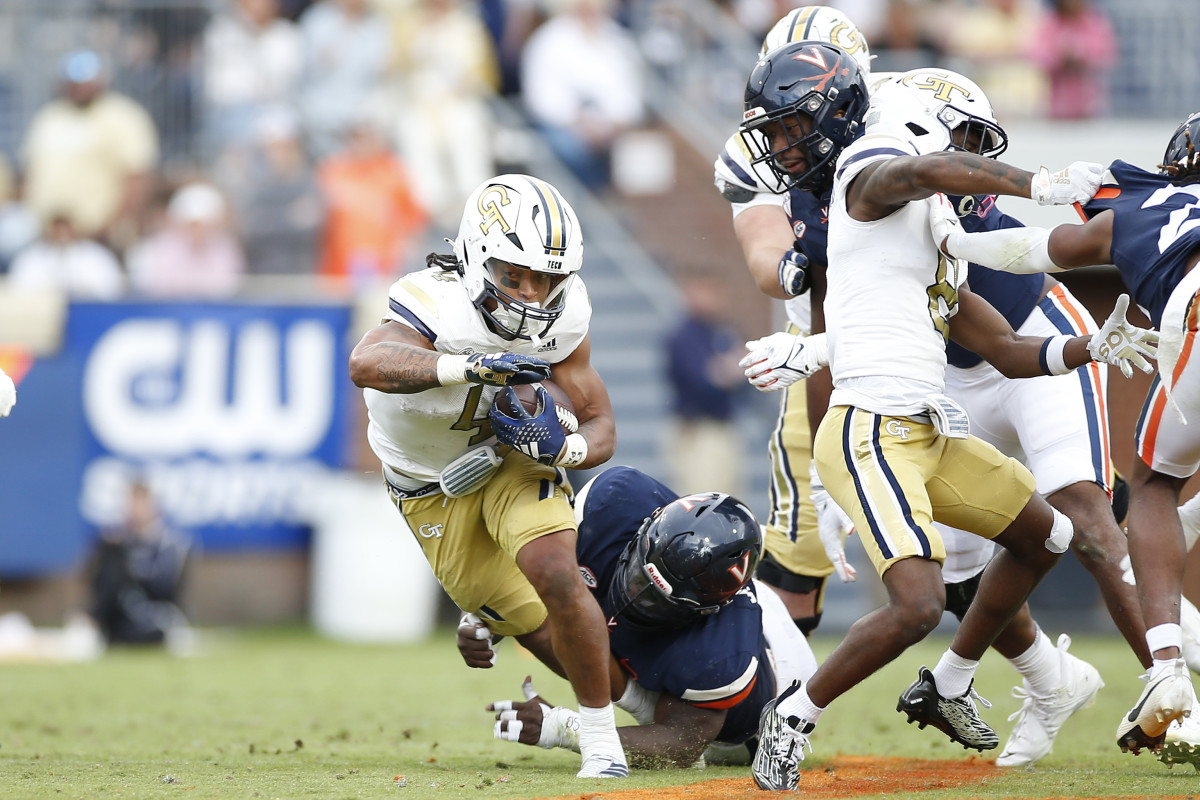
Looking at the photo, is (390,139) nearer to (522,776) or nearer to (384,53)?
(384,53)

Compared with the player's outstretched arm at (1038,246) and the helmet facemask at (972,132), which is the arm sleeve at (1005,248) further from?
the helmet facemask at (972,132)

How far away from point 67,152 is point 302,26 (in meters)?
2.30

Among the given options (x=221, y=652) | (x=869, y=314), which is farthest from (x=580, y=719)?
(x=221, y=652)

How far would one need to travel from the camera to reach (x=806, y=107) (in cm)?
498

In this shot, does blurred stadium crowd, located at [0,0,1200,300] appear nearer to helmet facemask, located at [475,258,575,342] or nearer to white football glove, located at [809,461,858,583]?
→ white football glove, located at [809,461,858,583]

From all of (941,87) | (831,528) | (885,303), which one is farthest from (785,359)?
(941,87)

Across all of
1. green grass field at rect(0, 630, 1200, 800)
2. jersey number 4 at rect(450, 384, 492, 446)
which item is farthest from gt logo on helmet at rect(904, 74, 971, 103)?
green grass field at rect(0, 630, 1200, 800)

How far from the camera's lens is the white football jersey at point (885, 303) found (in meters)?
4.72

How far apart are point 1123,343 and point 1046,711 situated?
4.97ft

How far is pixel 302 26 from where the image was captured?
13.2 metres

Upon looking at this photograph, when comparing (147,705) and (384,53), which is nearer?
(147,705)

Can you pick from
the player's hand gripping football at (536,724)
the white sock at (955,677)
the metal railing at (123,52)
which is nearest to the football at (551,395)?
the player's hand gripping football at (536,724)

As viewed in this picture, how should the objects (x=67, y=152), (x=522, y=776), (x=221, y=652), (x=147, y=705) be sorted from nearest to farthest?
(x=522, y=776), (x=147, y=705), (x=221, y=652), (x=67, y=152)

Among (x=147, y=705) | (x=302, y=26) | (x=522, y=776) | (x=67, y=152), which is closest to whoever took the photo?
(x=522, y=776)
